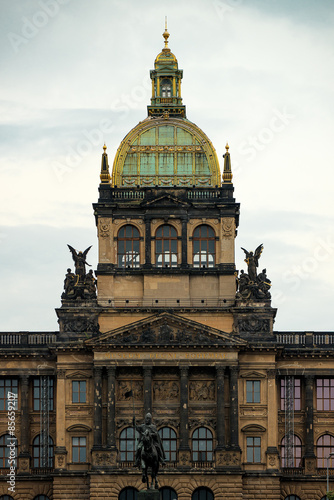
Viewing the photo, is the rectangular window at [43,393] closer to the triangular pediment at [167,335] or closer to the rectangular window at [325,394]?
the triangular pediment at [167,335]

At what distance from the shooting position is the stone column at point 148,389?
113 metres

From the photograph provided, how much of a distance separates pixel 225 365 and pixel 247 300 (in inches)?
211

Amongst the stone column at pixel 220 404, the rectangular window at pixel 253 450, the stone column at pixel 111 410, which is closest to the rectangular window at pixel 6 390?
the stone column at pixel 111 410

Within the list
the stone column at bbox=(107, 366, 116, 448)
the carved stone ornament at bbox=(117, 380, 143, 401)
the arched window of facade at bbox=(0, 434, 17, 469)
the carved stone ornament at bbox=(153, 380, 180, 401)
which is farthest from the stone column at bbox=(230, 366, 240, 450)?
the arched window of facade at bbox=(0, 434, 17, 469)

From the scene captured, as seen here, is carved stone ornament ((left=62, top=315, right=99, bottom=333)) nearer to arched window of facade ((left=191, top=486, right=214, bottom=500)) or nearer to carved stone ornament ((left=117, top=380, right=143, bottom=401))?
carved stone ornament ((left=117, top=380, right=143, bottom=401))

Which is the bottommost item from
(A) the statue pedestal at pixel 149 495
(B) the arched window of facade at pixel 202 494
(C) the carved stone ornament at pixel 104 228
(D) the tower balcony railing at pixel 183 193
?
(A) the statue pedestal at pixel 149 495

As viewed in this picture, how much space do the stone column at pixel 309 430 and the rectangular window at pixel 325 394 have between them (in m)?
0.94

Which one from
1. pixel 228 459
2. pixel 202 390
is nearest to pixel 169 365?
pixel 202 390

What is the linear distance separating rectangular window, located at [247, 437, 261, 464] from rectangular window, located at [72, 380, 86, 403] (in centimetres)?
1200

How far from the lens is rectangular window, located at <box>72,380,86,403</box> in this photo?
115 metres

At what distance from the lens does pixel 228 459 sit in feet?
369

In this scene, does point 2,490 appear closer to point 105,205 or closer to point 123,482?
point 123,482

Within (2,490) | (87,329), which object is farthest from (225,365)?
(2,490)

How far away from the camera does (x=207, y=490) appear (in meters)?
112
